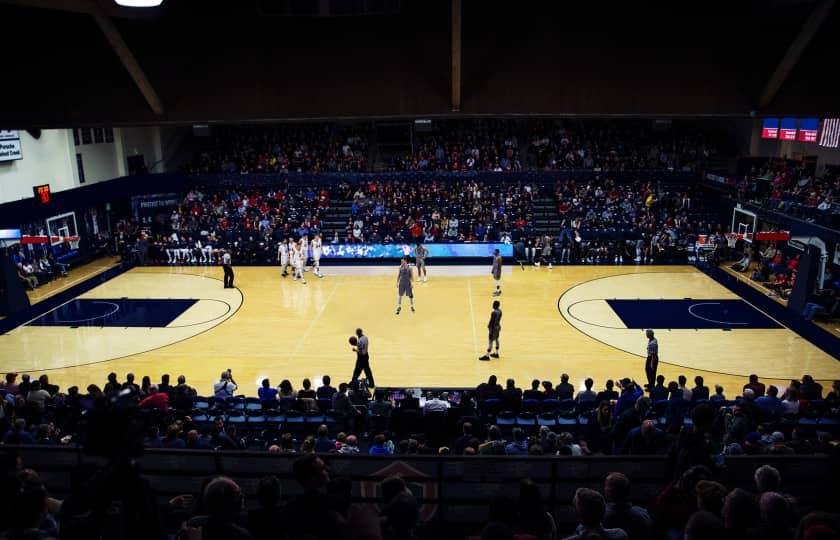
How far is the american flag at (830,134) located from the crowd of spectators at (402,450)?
1606 centimetres

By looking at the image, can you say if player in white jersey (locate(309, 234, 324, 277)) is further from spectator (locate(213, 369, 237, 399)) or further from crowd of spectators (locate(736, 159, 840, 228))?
crowd of spectators (locate(736, 159, 840, 228))

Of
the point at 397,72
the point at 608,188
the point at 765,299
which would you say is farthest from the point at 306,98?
the point at 608,188

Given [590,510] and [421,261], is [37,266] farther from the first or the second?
[590,510]

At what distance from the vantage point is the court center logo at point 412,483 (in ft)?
19.4

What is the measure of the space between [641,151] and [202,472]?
106 ft

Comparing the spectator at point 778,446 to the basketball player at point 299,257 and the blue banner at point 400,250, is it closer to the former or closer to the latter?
the basketball player at point 299,257

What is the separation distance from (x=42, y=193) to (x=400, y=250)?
1488 centimetres

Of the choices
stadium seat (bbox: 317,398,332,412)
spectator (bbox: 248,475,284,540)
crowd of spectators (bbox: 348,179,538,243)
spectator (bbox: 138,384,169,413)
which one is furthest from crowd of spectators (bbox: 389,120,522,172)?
spectator (bbox: 248,475,284,540)

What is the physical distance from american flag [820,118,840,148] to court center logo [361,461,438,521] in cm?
2434

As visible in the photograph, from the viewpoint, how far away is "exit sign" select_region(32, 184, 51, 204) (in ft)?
84.5

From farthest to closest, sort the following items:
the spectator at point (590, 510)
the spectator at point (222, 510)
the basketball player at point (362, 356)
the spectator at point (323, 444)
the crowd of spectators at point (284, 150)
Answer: the crowd of spectators at point (284, 150) < the basketball player at point (362, 356) < the spectator at point (323, 444) < the spectator at point (590, 510) < the spectator at point (222, 510)

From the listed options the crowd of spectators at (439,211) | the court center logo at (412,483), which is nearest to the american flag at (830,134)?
the crowd of spectators at (439,211)

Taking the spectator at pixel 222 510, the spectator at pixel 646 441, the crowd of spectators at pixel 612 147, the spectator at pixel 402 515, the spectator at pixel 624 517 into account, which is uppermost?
the crowd of spectators at pixel 612 147

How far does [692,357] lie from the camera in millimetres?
16125
